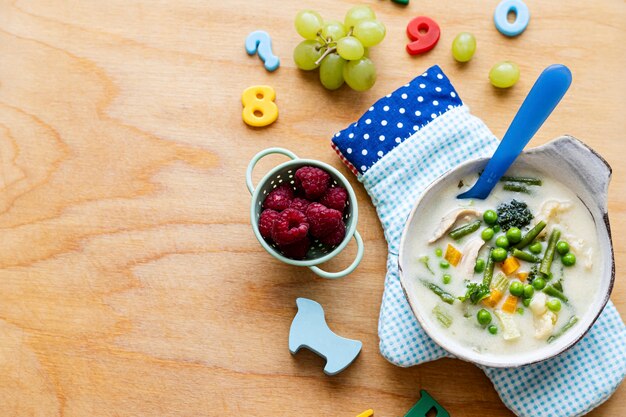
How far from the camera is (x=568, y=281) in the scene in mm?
1170

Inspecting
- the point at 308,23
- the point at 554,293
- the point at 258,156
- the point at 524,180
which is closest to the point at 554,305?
the point at 554,293

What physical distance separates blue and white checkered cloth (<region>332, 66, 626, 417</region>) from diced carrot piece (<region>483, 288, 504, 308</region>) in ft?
0.46

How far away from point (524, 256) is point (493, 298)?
0.09 m

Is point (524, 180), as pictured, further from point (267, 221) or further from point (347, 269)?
point (267, 221)

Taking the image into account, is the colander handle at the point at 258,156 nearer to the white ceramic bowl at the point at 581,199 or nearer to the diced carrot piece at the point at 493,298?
the white ceramic bowl at the point at 581,199

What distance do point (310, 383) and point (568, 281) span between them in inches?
20.0

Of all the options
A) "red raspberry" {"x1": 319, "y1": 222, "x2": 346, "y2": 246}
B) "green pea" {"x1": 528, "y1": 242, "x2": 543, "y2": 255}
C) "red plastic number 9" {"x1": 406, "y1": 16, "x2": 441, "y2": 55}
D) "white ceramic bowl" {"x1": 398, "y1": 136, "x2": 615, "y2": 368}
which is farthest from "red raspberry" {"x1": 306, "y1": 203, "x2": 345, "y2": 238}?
"red plastic number 9" {"x1": 406, "y1": 16, "x2": 441, "y2": 55}

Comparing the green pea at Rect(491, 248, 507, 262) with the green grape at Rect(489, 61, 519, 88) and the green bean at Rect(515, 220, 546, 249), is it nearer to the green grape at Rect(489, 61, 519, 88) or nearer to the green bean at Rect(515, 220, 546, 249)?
the green bean at Rect(515, 220, 546, 249)

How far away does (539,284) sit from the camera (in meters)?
1.15

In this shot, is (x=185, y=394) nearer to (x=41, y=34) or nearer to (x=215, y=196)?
(x=215, y=196)

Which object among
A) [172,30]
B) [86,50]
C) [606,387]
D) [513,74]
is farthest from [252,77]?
[606,387]

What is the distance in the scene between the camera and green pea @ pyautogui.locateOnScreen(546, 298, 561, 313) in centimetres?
115

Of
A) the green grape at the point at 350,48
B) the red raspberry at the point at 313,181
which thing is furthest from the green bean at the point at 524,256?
the green grape at the point at 350,48

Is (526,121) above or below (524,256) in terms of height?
above
